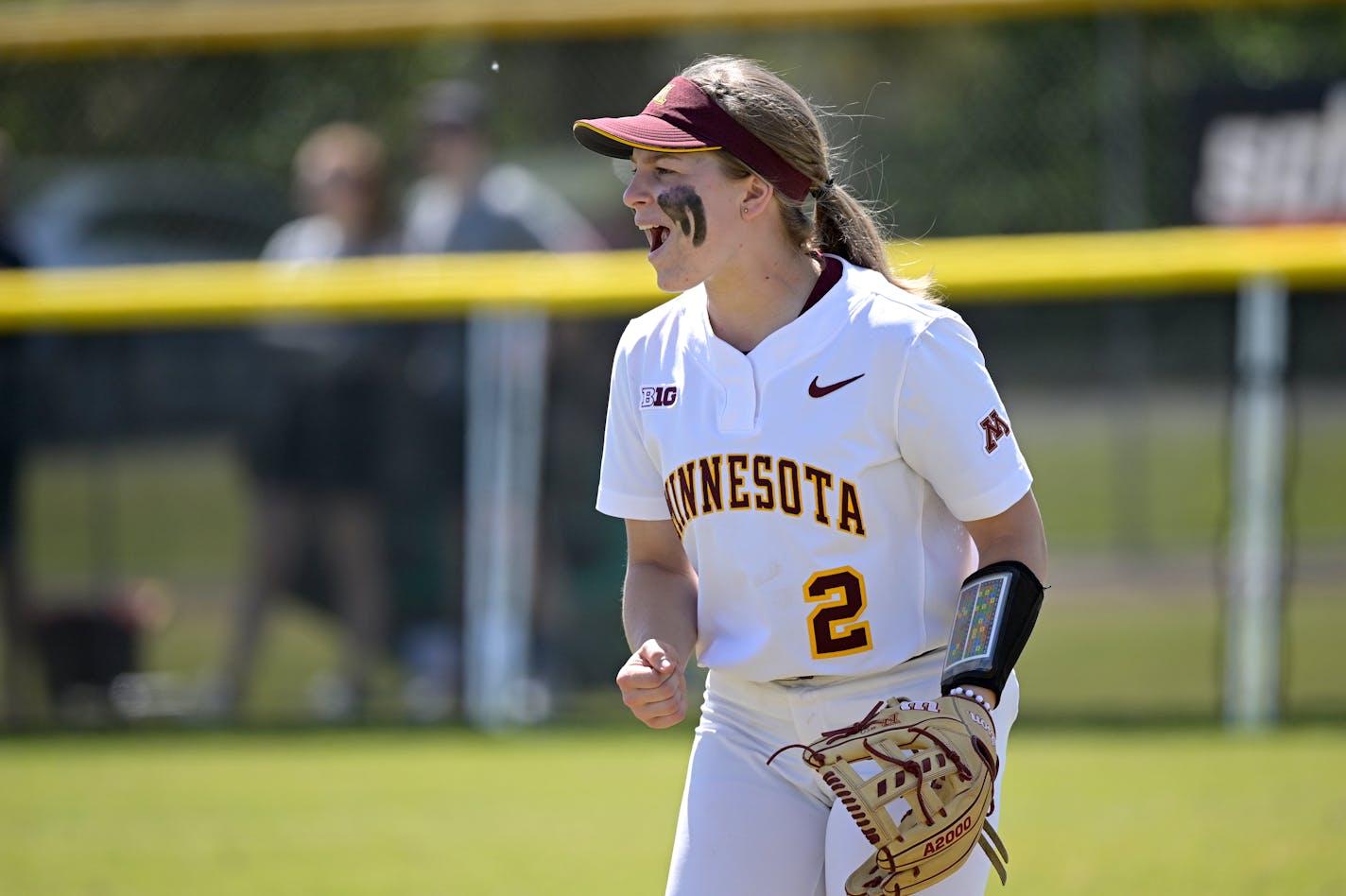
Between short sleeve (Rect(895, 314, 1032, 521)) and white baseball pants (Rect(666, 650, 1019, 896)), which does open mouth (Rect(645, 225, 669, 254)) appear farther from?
white baseball pants (Rect(666, 650, 1019, 896))

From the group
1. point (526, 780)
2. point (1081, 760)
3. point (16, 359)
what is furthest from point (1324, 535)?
point (16, 359)

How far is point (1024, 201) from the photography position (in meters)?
11.4

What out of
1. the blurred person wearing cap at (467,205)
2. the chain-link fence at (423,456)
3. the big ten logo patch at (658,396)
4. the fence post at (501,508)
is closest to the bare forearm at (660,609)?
the big ten logo patch at (658,396)

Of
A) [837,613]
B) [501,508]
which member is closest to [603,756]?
[501,508]

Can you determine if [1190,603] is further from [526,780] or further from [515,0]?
[515,0]

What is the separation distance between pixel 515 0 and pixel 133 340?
4248 millimetres

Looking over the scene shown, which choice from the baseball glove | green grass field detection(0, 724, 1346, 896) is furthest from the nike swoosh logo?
green grass field detection(0, 724, 1346, 896)

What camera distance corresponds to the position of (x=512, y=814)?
21.4 ft

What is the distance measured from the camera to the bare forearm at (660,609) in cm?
331

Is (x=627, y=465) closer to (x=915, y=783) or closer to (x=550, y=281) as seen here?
(x=915, y=783)

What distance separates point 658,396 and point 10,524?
6.18 meters

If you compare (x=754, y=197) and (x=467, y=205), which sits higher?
(x=754, y=197)

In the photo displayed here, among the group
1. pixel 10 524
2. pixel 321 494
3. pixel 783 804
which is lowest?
pixel 10 524

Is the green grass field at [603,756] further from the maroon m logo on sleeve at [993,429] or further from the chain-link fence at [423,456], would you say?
the maroon m logo on sleeve at [993,429]
